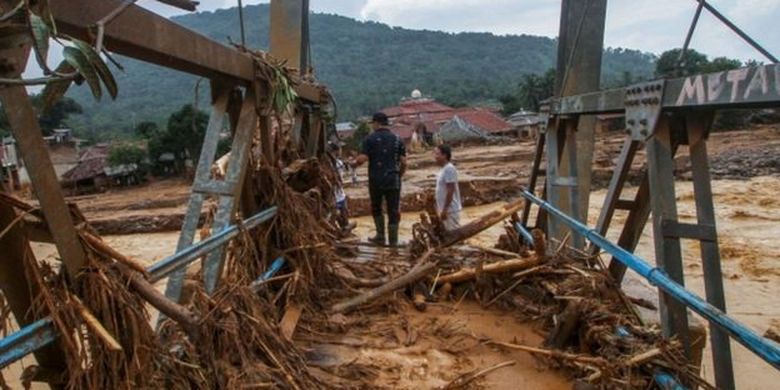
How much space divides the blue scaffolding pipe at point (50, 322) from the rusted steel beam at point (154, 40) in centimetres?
84

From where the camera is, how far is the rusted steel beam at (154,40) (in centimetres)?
172

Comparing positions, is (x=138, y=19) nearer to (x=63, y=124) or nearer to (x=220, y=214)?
(x=220, y=214)

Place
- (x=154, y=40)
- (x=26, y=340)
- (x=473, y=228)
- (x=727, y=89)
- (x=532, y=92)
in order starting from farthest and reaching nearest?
(x=532, y=92)
(x=473, y=228)
(x=154, y=40)
(x=727, y=89)
(x=26, y=340)

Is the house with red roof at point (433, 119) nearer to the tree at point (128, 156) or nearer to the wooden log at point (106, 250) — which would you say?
the tree at point (128, 156)

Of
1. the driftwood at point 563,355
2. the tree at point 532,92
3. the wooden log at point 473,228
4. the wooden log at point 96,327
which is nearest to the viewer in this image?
the wooden log at point 96,327

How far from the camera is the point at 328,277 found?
15.1 feet

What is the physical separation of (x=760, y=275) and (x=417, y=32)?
129 meters

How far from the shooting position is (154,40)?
7.24ft

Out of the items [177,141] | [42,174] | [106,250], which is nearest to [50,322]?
[106,250]

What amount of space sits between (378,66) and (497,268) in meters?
107

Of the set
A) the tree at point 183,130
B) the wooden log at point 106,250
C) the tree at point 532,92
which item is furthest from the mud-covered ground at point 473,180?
the tree at point 532,92

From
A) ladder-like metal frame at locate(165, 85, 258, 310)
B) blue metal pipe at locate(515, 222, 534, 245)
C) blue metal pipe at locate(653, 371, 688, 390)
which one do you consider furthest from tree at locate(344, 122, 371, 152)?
blue metal pipe at locate(653, 371, 688, 390)

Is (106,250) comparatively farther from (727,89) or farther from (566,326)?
(566,326)

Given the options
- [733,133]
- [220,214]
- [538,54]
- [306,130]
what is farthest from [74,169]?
[538,54]
